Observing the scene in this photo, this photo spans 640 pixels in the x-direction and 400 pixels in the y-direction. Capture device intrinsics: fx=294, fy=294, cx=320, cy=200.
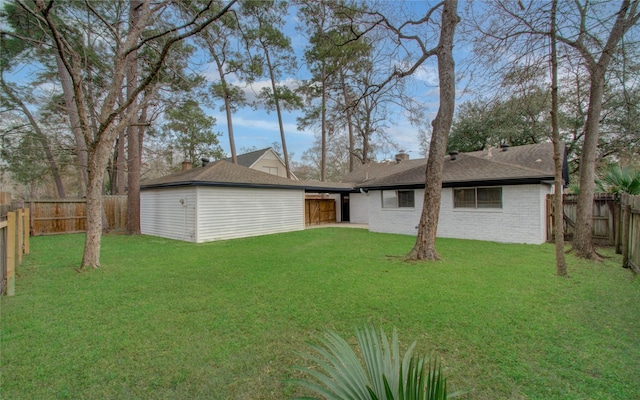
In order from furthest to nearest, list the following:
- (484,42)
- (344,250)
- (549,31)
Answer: (344,250)
(484,42)
(549,31)

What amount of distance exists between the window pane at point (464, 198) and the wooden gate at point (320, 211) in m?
8.91

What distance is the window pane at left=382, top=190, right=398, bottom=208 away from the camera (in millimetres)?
13000

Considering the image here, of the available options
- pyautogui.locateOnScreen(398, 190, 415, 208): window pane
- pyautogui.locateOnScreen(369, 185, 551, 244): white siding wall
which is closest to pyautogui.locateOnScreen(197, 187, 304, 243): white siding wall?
pyautogui.locateOnScreen(398, 190, 415, 208): window pane

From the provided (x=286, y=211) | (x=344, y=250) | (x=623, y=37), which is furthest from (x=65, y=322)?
(x=286, y=211)

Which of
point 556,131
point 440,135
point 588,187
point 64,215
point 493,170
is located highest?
point 440,135

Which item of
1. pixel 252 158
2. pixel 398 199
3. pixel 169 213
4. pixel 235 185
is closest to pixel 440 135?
pixel 398 199

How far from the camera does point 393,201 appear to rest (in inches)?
514

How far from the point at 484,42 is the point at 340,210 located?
14.5 meters

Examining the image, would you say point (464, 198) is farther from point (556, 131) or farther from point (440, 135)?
point (556, 131)

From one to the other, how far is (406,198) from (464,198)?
2319mm

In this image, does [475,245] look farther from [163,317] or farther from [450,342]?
[163,317]

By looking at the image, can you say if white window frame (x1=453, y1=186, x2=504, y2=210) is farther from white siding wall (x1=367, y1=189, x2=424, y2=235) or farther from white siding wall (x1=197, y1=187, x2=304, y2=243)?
white siding wall (x1=197, y1=187, x2=304, y2=243)

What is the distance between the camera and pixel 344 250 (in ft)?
28.8

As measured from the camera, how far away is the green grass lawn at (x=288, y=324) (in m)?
2.46
